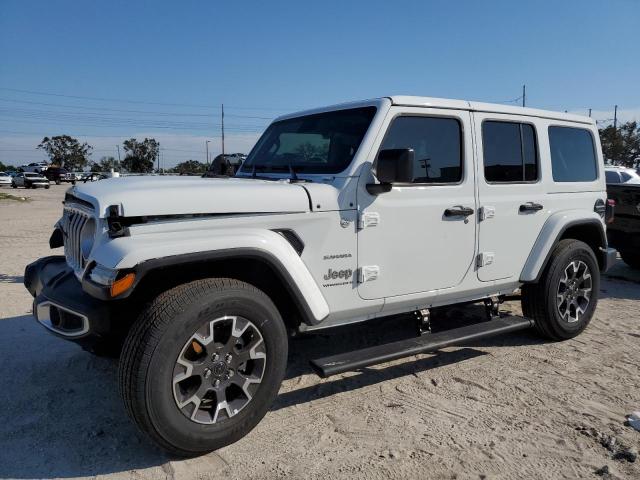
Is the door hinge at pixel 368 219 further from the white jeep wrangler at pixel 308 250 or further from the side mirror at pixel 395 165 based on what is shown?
the side mirror at pixel 395 165

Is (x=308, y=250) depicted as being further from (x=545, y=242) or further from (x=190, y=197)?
(x=545, y=242)

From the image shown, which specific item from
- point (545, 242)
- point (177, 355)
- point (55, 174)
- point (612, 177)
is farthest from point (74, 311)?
point (55, 174)

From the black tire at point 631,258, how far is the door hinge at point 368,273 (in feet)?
20.9

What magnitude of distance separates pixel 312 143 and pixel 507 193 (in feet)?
5.31

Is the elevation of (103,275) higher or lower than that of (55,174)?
lower

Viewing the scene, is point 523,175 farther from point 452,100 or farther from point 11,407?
point 11,407

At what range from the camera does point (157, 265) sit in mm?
2529

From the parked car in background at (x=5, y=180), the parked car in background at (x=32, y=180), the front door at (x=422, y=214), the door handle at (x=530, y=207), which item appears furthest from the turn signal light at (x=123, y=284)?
the parked car in background at (x=5, y=180)

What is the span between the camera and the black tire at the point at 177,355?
253 cm

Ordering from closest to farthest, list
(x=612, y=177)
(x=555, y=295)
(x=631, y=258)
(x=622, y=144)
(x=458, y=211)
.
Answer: (x=458, y=211) < (x=555, y=295) < (x=631, y=258) < (x=612, y=177) < (x=622, y=144)

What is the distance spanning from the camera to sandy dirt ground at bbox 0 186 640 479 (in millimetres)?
2693

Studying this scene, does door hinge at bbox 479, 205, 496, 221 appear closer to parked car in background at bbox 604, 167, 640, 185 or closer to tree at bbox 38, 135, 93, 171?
parked car in background at bbox 604, 167, 640, 185

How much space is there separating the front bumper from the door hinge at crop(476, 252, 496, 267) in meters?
2.56

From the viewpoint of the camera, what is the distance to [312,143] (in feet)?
12.4
